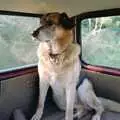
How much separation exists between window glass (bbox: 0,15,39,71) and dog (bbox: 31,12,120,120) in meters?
0.25

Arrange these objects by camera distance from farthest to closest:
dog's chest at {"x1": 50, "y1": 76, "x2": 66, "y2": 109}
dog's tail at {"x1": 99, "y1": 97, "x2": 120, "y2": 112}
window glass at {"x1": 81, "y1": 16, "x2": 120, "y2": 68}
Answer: window glass at {"x1": 81, "y1": 16, "x2": 120, "y2": 68}, dog's tail at {"x1": 99, "y1": 97, "x2": 120, "y2": 112}, dog's chest at {"x1": 50, "y1": 76, "x2": 66, "y2": 109}

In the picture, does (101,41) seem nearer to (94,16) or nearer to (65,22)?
(94,16)

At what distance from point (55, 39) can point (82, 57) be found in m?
0.69

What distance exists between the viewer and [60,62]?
6.62ft

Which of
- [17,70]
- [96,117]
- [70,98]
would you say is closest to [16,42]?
[17,70]

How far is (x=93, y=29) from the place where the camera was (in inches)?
96.7

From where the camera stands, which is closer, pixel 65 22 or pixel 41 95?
pixel 65 22

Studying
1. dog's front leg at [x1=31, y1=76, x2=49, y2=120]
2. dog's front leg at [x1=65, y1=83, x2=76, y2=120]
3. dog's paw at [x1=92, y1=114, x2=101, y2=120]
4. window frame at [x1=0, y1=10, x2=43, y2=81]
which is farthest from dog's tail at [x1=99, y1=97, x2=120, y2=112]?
window frame at [x1=0, y1=10, x2=43, y2=81]

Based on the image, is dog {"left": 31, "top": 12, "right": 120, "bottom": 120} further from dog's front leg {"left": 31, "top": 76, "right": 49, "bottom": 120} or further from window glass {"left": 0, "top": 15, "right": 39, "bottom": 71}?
window glass {"left": 0, "top": 15, "right": 39, "bottom": 71}

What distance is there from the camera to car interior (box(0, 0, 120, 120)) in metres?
2.07

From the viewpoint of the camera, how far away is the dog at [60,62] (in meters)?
1.98

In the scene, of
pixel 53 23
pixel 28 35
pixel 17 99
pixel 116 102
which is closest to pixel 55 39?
pixel 53 23

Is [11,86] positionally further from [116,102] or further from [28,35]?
[116,102]

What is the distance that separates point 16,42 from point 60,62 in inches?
18.1
